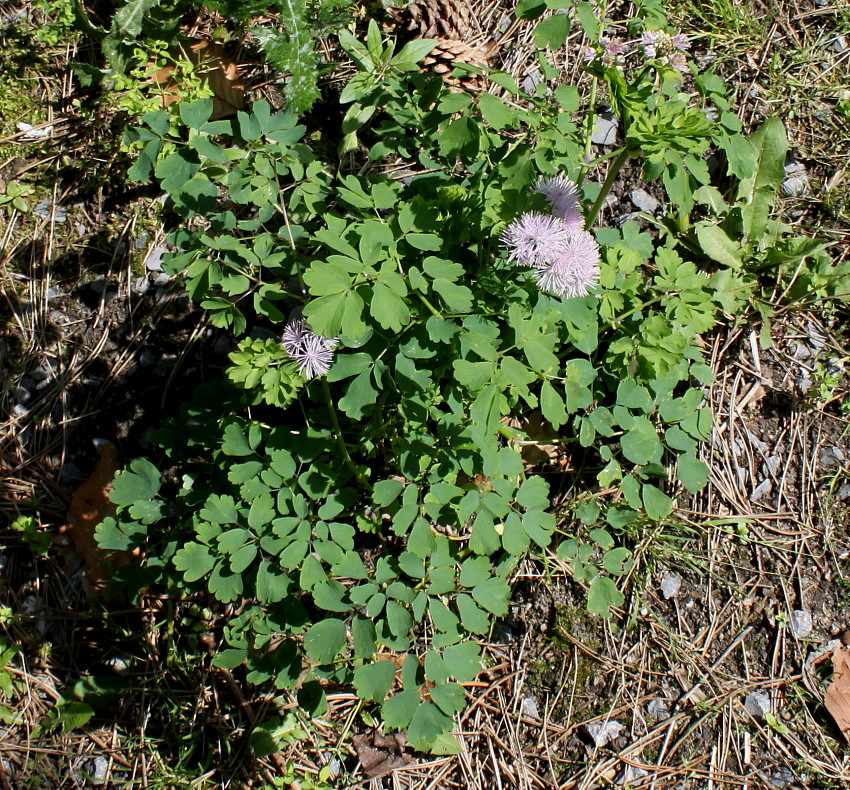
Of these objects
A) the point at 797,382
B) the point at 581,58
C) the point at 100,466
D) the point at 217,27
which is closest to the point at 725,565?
the point at 797,382

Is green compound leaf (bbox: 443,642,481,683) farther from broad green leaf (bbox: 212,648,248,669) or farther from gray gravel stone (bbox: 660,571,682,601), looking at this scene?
gray gravel stone (bbox: 660,571,682,601)

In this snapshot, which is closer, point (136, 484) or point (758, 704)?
point (136, 484)

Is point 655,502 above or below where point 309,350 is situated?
below

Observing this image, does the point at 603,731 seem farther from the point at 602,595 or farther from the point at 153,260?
the point at 153,260

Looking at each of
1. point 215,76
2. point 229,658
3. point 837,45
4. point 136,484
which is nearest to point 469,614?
point 229,658

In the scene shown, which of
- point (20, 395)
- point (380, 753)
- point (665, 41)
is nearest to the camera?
point (665, 41)

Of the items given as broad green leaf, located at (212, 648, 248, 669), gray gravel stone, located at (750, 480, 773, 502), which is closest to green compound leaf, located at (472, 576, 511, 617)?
broad green leaf, located at (212, 648, 248, 669)
